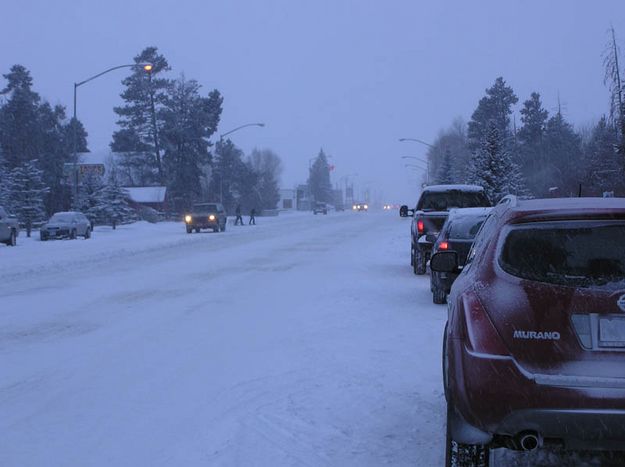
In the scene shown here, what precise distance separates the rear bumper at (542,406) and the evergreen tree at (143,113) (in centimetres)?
7261

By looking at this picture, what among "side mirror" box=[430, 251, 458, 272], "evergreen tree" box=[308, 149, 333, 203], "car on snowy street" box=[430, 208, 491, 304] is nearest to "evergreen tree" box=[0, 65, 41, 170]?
"car on snowy street" box=[430, 208, 491, 304]

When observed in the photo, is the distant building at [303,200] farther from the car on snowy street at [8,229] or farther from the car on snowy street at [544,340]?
the car on snowy street at [544,340]

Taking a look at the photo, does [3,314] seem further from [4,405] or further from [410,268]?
[410,268]

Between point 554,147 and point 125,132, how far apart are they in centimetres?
4944

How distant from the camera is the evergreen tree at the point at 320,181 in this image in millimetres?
163225

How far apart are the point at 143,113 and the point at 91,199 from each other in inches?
930

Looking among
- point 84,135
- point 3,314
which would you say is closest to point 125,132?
point 84,135

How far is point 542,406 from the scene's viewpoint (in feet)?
11.7

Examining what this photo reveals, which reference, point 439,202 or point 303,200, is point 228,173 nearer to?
point 303,200

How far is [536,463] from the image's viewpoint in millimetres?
4684

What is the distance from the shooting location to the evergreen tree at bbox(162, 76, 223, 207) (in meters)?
73.2

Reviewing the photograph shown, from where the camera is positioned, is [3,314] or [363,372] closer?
[363,372]

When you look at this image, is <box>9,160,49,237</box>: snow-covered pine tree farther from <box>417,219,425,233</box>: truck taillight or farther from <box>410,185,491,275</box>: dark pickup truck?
<box>417,219,425,233</box>: truck taillight

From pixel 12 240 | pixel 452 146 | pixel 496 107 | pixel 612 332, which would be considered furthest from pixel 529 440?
pixel 452 146
